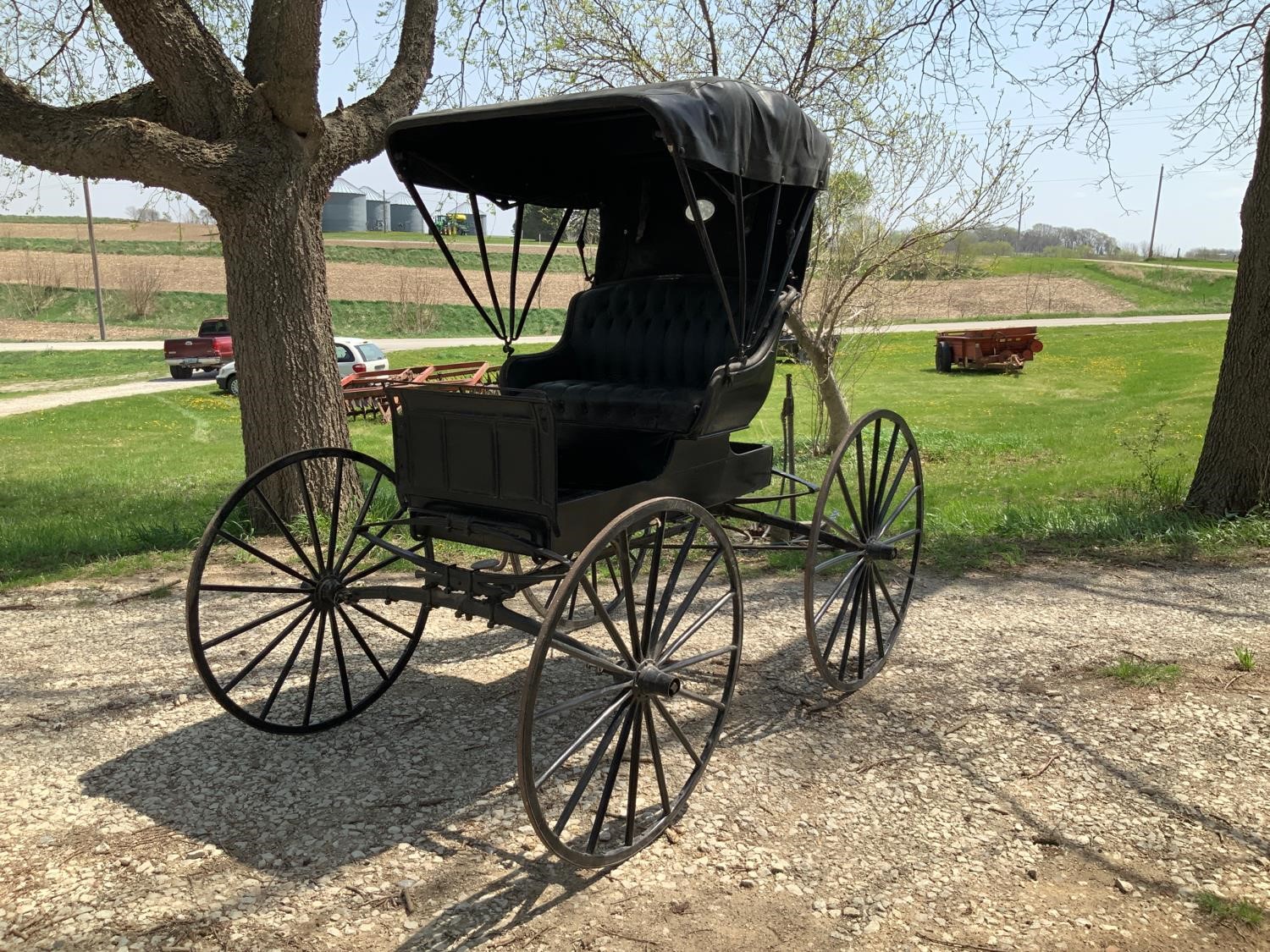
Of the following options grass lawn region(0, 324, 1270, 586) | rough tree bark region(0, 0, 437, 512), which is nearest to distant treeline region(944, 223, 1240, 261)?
grass lawn region(0, 324, 1270, 586)

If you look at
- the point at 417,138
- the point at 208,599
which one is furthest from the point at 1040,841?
the point at 208,599

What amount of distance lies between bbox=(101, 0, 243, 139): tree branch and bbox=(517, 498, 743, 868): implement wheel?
4.99 meters

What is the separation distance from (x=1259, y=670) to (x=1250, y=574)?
1.93 metres

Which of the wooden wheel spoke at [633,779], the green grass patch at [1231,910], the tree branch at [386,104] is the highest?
the tree branch at [386,104]

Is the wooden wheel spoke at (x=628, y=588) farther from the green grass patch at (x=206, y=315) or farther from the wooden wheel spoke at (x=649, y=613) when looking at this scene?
the green grass patch at (x=206, y=315)

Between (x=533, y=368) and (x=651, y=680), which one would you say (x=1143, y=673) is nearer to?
(x=651, y=680)

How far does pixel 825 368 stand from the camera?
41.9ft

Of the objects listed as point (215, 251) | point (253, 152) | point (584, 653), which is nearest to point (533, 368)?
point (584, 653)

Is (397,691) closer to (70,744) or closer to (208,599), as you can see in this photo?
(70,744)

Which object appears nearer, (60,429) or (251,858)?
(251,858)

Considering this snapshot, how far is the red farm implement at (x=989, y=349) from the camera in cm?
2597

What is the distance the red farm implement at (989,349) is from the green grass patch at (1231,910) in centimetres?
2410

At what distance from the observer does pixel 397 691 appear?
4.97m

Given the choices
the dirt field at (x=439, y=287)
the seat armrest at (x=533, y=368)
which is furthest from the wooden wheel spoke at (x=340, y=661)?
the dirt field at (x=439, y=287)
